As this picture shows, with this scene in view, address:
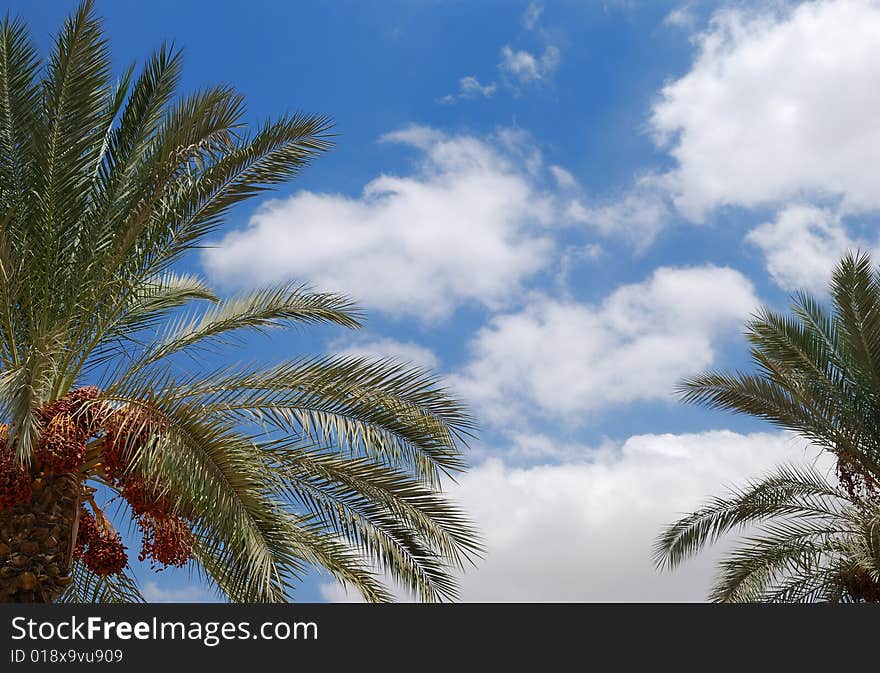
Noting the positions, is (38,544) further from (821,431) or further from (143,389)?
(821,431)

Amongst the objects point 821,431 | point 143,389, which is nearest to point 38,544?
point 143,389

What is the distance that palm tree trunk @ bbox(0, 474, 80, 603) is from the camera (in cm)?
858

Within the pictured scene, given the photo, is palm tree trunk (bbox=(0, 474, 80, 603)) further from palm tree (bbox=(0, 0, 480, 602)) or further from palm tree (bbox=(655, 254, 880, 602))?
palm tree (bbox=(655, 254, 880, 602))

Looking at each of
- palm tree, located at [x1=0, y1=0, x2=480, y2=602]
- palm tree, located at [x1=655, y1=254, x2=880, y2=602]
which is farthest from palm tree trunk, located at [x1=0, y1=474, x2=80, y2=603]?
palm tree, located at [x1=655, y1=254, x2=880, y2=602]

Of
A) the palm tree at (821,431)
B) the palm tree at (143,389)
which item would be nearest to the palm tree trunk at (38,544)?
the palm tree at (143,389)

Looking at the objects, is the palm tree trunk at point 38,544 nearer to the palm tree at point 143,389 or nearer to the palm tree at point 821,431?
the palm tree at point 143,389

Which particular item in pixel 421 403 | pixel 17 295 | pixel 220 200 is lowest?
pixel 421 403

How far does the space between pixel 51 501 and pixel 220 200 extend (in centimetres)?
331

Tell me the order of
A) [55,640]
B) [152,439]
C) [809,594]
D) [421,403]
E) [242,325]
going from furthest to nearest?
1. [809,594]
2. [242,325]
3. [421,403]
4. [152,439]
5. [55,640]

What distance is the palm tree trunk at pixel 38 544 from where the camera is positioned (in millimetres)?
8578

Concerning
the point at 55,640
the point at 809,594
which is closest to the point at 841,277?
the point at 809,594

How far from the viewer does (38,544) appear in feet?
28.6

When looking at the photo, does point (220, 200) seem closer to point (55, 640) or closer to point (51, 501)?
point (51, 501)

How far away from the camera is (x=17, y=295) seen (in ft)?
31.0
